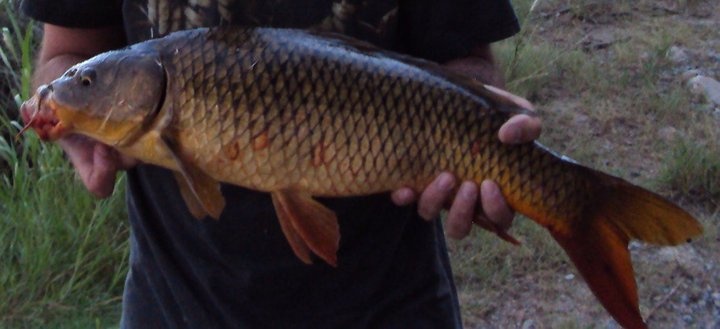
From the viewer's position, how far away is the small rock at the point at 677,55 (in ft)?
18.3

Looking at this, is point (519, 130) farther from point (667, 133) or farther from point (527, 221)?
point (667, 133)

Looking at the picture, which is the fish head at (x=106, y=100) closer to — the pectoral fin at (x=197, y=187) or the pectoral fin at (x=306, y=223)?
the pectoral fin at (x=197, y=187)

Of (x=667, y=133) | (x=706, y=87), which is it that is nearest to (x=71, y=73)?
(x=667, y=133)

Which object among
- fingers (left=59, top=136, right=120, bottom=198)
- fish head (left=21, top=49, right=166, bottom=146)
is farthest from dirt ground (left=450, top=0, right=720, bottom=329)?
fish head (left=21, top=49, right=166, bottom=146)

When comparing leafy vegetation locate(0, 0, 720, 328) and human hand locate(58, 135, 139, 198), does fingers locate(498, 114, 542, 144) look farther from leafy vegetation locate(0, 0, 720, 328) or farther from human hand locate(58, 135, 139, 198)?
leafy vegetation locate(0, 0, 720, 328)

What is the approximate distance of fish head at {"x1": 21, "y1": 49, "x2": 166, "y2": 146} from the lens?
159cm

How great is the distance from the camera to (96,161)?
1.72 m

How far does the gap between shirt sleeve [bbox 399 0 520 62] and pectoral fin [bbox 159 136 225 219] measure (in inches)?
21.4

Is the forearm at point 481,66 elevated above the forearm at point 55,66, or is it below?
below

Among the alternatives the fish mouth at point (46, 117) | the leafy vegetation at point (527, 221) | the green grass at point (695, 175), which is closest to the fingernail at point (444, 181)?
the fish mouth at point (46, 117)

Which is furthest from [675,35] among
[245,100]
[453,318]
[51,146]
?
[245,100]

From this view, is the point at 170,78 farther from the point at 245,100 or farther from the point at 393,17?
the point at 393,17

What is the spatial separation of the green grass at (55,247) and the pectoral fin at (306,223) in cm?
172

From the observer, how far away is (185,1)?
1.91 meters
